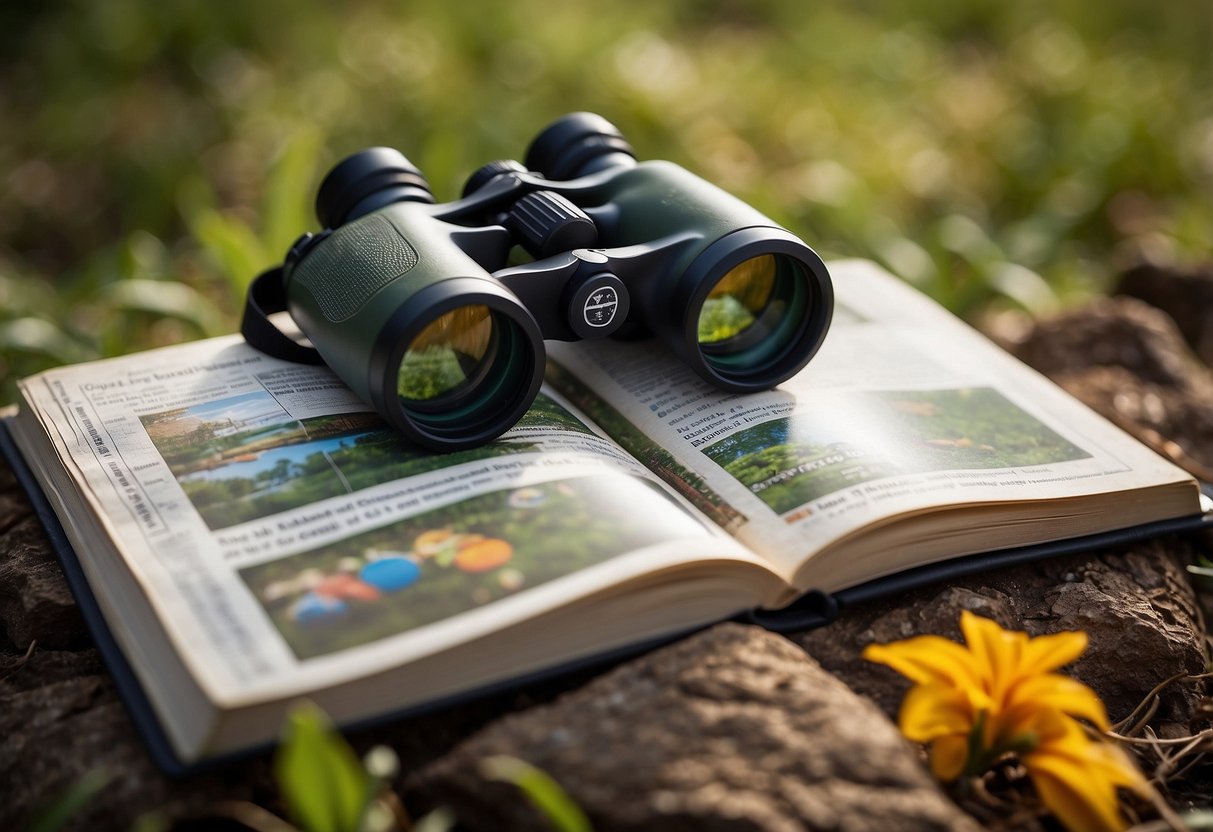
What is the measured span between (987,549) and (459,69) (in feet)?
9.34

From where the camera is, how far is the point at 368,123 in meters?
3.42

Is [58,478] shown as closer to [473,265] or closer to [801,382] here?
[473,265]

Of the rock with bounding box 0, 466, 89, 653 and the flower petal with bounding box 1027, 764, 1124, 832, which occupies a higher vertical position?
the flower petal with bounding box 1027, 764, 1124, 832

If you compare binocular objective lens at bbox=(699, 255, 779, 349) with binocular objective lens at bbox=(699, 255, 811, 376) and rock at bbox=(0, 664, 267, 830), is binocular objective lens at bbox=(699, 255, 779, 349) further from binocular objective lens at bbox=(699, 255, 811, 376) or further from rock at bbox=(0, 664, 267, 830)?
rock at bbox=(0, 664, 267, 830)

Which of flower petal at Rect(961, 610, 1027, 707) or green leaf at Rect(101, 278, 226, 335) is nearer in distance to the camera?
flower petal at Rect(961, 610, 1027, 707)

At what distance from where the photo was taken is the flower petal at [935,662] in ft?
3.71

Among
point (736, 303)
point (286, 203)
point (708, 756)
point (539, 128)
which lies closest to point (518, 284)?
point (736, 303)

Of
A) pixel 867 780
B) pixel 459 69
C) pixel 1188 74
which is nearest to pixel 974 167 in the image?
pixel 1188 74

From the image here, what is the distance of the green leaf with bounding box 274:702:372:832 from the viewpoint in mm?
967

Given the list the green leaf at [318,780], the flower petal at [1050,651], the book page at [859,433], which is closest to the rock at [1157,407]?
the book page at [859,433]

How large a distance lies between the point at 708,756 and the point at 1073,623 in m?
0.60

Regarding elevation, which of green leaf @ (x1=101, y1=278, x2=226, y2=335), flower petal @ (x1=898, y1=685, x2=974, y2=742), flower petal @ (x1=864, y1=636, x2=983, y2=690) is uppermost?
flower petal @ (x1=864, y1=636, x2=983, y2=690)

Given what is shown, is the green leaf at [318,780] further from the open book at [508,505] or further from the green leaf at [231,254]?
the green leaf at [231,254]

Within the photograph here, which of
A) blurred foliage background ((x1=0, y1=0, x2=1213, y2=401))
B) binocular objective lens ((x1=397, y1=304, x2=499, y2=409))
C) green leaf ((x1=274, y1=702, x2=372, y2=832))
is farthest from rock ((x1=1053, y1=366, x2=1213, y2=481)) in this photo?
green leaf ((x1=274, y1=702, x2=372, y2=832))
